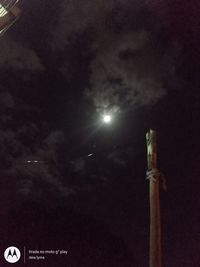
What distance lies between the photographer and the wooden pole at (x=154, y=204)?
352 inches

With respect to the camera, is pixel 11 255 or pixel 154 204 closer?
pixel 154 204

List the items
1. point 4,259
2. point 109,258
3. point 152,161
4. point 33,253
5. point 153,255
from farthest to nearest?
→ point 109,258, point 33,253, point 4,259, point 152,161, point 153,255

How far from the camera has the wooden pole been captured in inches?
352

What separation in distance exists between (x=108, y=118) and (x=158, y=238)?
4.00m

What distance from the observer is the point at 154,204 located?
930 centimetres

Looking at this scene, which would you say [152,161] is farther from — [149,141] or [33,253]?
[33,253]

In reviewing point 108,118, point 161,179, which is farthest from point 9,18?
point 161,179

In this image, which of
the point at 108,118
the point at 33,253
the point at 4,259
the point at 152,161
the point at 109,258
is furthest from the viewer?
the point at 109,258

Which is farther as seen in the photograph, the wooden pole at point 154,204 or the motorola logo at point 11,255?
the motorola logo at point 11,255

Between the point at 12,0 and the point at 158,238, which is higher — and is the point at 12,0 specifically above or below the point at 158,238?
above

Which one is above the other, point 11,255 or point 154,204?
point 11,255

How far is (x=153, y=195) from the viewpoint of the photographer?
9.37m

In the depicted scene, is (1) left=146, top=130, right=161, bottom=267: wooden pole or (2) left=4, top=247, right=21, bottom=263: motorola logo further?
(2) left=4, top=247, right=21, bottom=263: motorola logo

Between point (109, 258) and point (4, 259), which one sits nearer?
point (4, 259)
